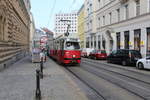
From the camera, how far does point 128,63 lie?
19.8 m

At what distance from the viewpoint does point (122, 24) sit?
2998cm

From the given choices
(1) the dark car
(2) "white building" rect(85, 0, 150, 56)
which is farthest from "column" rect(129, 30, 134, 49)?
(1) the dark car

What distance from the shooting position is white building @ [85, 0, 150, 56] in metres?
24.4

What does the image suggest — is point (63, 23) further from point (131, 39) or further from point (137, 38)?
point (137, 38)

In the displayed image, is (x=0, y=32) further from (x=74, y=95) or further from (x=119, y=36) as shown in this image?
(x=119, y=36)

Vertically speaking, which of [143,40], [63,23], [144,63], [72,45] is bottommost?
[144,63]

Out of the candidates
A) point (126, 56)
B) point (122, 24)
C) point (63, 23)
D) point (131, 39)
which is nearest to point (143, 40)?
point (131, 39)

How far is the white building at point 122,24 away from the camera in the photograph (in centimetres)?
2441

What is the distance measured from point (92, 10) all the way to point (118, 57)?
26.3m

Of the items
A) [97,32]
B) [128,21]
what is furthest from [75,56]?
[97,32]

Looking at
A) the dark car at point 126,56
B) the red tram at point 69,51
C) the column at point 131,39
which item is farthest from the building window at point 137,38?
the red tram at point 69,51

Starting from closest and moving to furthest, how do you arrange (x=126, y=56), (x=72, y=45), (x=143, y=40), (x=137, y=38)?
(x=72, y=45) → (x=126, y=56) → (x=143, y=40) → (x=137, y=38)

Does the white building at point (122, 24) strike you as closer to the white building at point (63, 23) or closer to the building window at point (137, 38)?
the building window at point (137, 38)

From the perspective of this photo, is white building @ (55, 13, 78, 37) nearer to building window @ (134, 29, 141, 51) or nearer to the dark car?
building window @ (134, 29, 141, 51)
